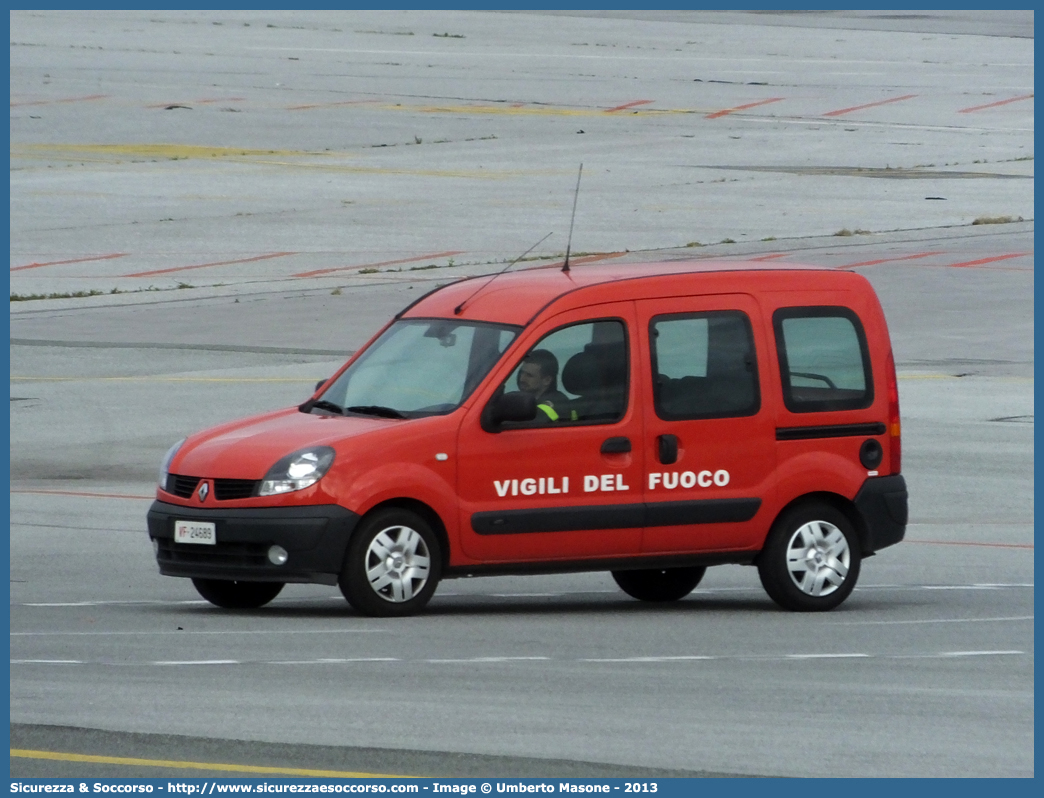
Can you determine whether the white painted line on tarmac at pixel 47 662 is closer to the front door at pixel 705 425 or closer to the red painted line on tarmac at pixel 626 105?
the front door at pixel 705 425

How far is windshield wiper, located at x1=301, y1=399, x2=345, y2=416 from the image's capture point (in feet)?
38.8

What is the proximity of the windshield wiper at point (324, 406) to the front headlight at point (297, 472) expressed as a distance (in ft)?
2.58

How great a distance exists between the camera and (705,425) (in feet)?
38.4

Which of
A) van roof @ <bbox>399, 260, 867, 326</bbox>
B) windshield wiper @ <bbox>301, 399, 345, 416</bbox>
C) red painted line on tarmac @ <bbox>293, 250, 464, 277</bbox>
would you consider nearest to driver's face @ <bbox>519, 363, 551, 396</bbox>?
van roof @ <bbox>399, 260, 867, 326</bbox>

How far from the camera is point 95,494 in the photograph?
16.2 m

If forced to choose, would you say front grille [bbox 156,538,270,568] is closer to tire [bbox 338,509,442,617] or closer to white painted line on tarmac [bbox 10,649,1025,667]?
tire [bbox 338,509,442,617]

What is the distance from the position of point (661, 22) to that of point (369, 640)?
224 feet

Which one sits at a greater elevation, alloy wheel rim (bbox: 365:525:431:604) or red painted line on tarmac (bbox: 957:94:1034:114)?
red painted line on tarmac (bbox: 957:94:1034:114)

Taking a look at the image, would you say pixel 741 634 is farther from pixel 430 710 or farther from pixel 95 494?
pixel 95 494

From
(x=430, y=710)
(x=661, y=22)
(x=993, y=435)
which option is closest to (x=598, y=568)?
(x=430, y=710)

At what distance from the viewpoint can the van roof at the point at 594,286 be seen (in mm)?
11664

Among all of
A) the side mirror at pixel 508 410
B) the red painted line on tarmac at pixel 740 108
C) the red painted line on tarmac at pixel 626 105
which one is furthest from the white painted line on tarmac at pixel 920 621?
the red painted line on tarmac at pixel 626 105

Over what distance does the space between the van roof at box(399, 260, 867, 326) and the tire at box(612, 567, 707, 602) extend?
1.84m

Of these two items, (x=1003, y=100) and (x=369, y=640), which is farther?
(x=1003, y=100)
